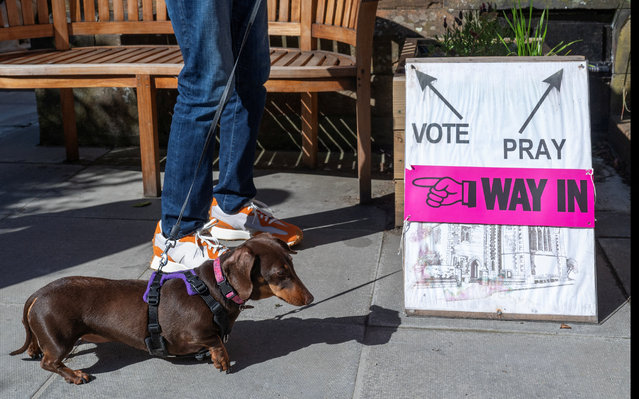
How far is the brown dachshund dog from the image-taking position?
257 cm

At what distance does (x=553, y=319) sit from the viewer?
3.03 meters

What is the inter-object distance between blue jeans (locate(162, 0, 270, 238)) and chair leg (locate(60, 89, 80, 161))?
1.78 metres

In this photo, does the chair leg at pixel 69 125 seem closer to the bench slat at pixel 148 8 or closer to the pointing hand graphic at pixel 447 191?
the bench slat at pixel 148 8

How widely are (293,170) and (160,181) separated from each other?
0.94 meters

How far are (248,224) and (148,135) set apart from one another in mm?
957

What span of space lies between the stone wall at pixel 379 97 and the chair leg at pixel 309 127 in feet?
1.10

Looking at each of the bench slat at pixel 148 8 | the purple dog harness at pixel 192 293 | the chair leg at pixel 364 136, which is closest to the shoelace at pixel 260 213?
the chair leg at pixel 364 136

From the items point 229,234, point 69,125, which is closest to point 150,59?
point 69,125

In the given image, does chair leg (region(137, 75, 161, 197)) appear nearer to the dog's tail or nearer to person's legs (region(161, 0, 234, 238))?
person's legs (region(161, 0, 234, 238))

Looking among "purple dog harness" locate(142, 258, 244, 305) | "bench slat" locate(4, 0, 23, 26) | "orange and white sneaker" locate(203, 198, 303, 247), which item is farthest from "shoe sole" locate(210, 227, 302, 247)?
"bench slat" locate(4, 0, 23, 26)

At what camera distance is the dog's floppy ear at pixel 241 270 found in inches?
101

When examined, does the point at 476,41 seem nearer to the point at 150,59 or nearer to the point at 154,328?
the point at 150,59

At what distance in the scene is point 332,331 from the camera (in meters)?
3.00

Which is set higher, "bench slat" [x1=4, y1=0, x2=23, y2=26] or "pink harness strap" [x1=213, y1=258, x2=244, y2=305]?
"bench slat" [x1=4, y1=0, x2=23, y2=26]
